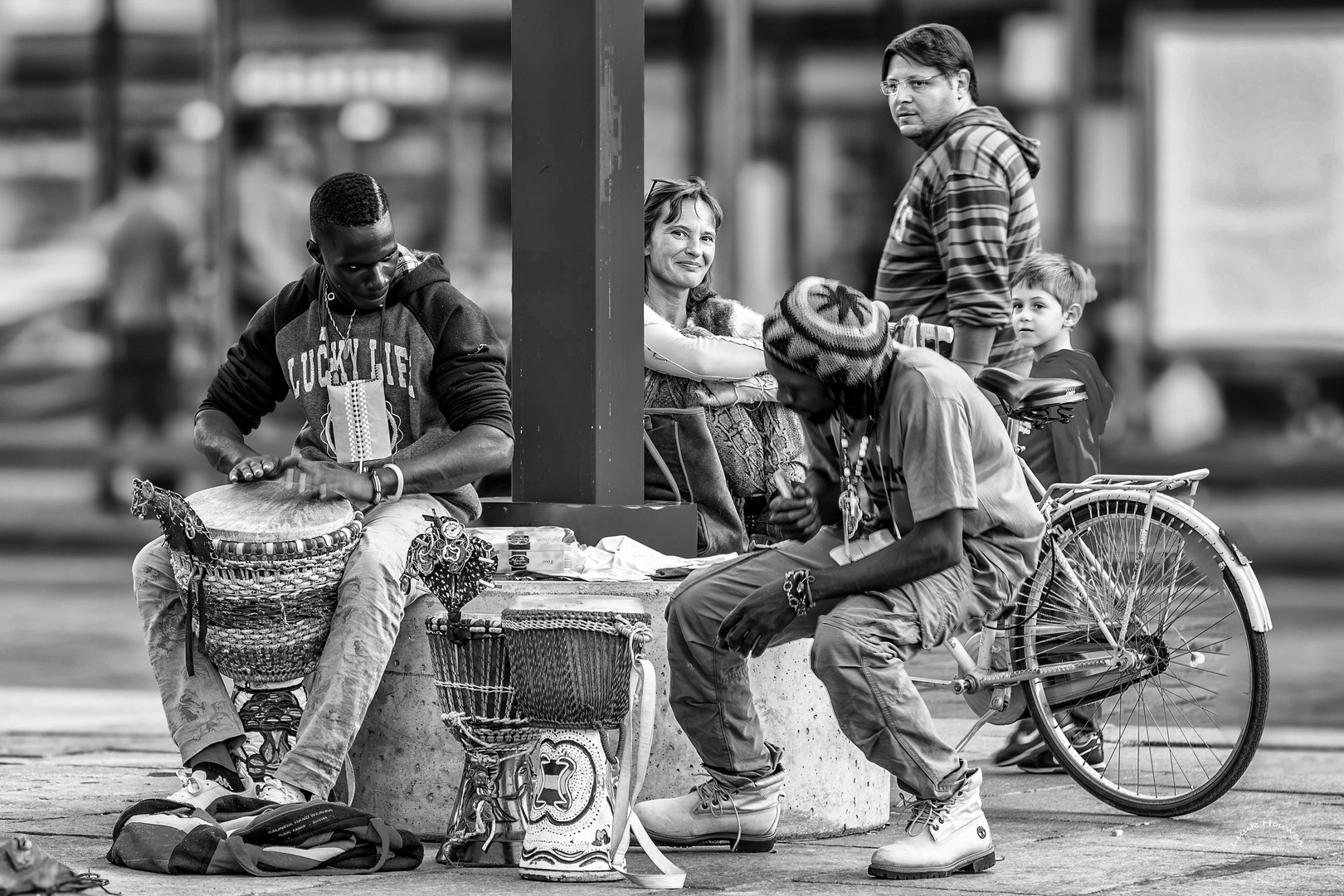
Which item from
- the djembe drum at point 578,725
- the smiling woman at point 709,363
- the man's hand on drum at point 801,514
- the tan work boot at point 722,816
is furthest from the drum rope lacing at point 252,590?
the smiling woman at point 709,363

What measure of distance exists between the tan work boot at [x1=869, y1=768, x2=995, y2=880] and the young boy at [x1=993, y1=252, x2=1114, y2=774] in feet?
4.57

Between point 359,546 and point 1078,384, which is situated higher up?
point 1078,384

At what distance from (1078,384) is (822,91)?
Result: 344 inches

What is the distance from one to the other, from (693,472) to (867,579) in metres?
1.43

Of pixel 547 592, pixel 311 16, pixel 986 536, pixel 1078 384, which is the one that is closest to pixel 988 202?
pixel 1078 384

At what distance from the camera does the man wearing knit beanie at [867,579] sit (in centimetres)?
449

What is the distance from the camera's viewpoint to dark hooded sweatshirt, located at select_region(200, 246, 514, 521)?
5.31 metres

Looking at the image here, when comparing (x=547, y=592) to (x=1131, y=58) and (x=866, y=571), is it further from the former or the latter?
(x=1131, y=58)

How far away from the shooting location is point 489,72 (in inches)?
563

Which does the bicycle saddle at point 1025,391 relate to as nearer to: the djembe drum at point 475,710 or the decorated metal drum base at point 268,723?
the djembe drum at point 475,710

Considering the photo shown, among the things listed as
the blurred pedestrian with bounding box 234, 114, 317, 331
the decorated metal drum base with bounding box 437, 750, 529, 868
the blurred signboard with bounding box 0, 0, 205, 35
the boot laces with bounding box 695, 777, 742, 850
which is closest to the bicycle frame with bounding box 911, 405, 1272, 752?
the boot laces with bounding box 695, 777, 742, 850

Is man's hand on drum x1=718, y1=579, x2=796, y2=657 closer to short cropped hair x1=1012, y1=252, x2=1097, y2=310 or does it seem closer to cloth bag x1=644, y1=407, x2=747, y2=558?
cloth bag x1=644, y1=407, x2=747, y2=558

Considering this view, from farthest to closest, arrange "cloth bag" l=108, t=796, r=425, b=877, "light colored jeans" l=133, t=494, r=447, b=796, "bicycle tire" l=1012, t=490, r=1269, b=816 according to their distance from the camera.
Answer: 1. "bicycle tire" l=1012, t=490, r=1269, b=816
2. "light colored jeans" l=133, t=494, r=447, b=796
3. "cloth bag" l=108, t=796, r=425, b=877

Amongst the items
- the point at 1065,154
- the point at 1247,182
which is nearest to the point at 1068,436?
the point at 1065,154
